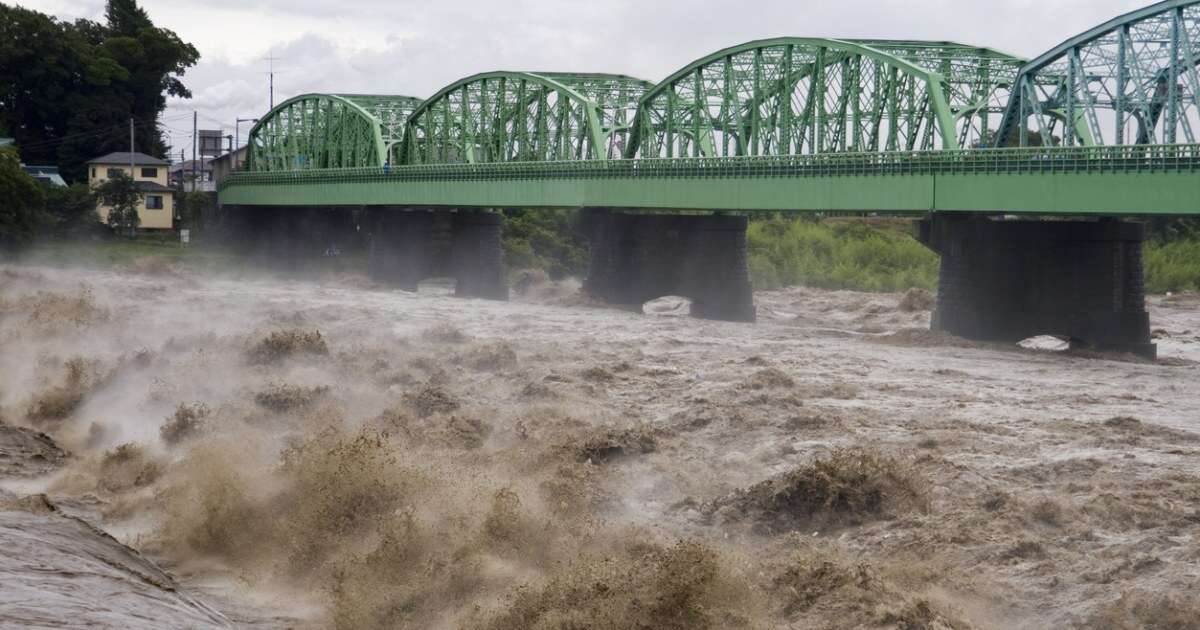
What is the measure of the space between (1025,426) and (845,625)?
43.2 feet

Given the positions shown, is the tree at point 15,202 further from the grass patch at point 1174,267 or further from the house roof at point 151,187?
the grass patch at point 1174,267

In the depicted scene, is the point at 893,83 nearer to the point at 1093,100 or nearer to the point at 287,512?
the point at 1093,100

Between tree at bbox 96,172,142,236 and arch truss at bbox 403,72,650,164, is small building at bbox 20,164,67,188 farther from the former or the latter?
arch truss at bbox 403,72,650,164

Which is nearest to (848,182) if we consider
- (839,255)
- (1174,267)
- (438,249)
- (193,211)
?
(438,249)

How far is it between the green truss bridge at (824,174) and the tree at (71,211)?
1240cm

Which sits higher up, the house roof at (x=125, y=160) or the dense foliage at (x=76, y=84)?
the dense foliage at (x=76, y=84)

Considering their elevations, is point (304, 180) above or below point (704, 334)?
above

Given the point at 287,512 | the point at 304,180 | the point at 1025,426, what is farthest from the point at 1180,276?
the point at 287,512

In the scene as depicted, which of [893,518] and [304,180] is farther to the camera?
[304,180]

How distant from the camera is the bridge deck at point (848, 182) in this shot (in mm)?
40406

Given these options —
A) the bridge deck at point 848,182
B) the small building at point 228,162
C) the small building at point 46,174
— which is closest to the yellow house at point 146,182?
the small building at point 46,174

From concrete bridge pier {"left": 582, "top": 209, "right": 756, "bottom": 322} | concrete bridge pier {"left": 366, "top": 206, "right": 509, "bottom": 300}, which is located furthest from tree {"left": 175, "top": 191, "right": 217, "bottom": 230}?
concrete bridge pier {"left": 582, "top": 209, "right": 756, "bottom": 322}

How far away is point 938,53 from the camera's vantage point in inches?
2248

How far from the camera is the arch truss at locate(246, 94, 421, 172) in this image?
98250 mm
